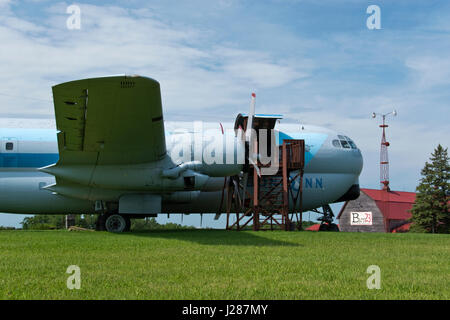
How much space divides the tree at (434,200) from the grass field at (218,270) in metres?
32.3

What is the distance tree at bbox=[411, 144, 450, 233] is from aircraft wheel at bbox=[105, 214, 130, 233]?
31.9 m

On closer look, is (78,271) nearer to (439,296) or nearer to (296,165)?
(439,296)

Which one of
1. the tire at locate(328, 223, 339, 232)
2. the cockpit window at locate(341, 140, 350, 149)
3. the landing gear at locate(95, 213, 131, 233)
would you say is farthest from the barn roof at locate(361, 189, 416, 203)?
the landing gear at locate(95, 213, 131, 233)

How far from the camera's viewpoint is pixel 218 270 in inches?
311

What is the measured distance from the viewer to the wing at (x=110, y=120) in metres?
12.4

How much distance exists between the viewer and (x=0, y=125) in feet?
62.6

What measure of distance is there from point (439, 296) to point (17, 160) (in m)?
17.1

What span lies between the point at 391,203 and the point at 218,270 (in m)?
46.9

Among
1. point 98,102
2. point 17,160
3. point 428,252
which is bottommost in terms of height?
point 428,252

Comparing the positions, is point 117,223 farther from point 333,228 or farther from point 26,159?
point 333,228

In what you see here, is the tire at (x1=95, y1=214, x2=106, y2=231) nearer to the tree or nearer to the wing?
the wing

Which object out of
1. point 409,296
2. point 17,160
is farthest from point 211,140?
point 409,296

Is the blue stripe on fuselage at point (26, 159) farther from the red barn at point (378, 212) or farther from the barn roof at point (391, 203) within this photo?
the barn roof at point (391, 203)

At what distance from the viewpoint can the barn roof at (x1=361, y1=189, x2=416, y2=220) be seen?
50.2 m
